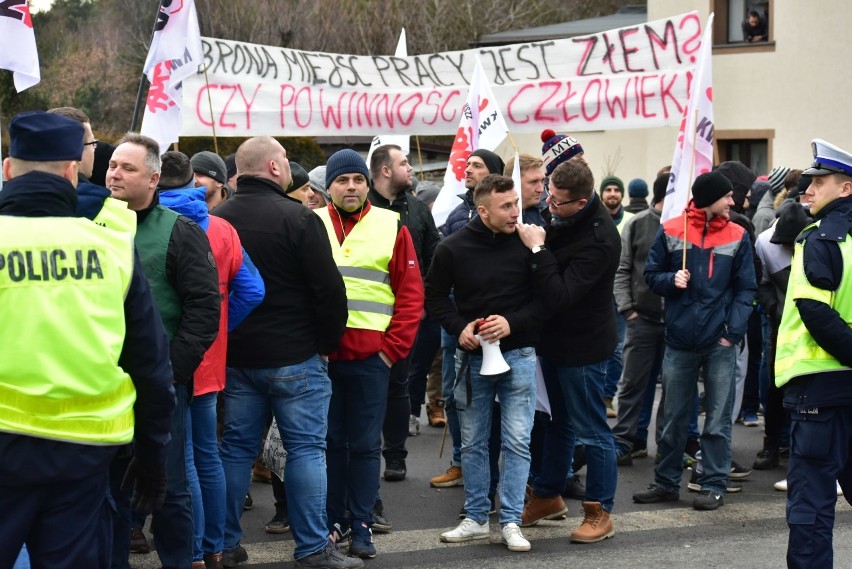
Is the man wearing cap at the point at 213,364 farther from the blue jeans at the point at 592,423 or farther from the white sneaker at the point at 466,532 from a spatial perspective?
the blue jeans at the point at 592,423

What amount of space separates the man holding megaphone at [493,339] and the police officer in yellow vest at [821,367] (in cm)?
148

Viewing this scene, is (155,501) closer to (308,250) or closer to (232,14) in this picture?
(308,250)

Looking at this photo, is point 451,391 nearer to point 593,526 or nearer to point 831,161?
point 593,526

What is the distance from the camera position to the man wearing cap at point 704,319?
276 inches

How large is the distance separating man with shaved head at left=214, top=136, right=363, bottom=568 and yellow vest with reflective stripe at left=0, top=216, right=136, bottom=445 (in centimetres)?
188

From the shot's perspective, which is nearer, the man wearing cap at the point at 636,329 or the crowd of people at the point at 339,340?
the crowd of people at the point at 339,340

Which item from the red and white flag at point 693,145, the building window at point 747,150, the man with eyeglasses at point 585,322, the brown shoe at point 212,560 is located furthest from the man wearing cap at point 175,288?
the building window at point 747,150

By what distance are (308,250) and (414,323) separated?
2.82 ft

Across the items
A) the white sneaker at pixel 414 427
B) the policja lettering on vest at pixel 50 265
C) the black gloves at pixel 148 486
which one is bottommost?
the white sneaker at pixel 414 427

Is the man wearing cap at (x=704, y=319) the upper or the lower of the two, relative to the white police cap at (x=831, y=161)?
lower

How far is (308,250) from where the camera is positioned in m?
5.60

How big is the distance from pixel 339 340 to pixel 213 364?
64 centimetres

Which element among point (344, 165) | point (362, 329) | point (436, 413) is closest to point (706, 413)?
point (362, 329)

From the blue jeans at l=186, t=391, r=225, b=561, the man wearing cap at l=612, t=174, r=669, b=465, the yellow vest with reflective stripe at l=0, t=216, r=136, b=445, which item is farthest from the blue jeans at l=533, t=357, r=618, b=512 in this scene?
the yellow vest with reflective stripe at l=0, t=216, r=136, b=445
